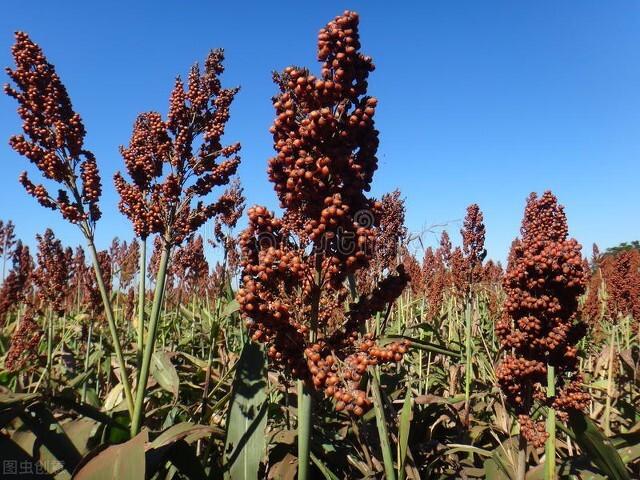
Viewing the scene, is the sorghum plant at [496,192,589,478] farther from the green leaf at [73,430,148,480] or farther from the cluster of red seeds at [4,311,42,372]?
the cluster of red seeds at [4,311,42,372]

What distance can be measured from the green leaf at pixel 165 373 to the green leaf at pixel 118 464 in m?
1.33

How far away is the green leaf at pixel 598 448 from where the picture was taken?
2.27m

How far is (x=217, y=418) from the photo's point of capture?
13.3 feet

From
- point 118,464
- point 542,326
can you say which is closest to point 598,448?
point 542,326

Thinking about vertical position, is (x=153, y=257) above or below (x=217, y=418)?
above

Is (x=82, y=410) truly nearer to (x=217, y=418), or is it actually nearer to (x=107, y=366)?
(x=217, y=418)

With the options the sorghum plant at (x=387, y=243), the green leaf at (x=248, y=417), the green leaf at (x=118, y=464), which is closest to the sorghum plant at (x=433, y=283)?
the sorghum plant at (x=387, y=243)

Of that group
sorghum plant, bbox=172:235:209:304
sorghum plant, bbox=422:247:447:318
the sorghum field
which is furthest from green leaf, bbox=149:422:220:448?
sorghum plant, bbox=422:247:447:318

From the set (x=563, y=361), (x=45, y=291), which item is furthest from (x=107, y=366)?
(x=563, y=361)

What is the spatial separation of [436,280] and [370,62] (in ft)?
20.5

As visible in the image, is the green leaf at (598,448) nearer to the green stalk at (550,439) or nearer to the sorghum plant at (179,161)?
the green stalk at (550,439)

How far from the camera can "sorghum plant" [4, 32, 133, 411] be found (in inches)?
122

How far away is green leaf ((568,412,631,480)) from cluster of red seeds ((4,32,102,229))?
3395mm

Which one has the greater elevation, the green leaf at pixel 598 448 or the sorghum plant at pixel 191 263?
the sorghum plant at pixel 191 263
